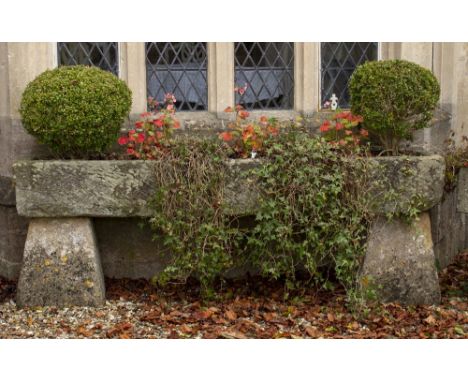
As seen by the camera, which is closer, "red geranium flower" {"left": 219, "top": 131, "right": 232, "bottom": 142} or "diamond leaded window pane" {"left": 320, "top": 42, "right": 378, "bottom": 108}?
"red geranium flower" {"left": 219, "top": 131, "right": 232, "bottom": 142}

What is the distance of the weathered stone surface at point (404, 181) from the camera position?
5203mm

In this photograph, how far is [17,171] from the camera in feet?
17.0

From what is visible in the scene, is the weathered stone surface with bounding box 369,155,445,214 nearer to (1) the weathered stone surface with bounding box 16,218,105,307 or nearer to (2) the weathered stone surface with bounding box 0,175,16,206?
(1) the weathered stone surface with bounding box 16,218,105,307

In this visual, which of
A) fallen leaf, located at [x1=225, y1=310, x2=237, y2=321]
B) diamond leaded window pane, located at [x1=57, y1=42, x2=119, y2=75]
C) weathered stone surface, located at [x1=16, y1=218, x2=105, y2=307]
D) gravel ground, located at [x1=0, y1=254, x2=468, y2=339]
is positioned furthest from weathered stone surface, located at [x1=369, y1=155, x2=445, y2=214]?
diamond leaded window pane, located at [x1=57, y1=42, x2=119, y2=75]

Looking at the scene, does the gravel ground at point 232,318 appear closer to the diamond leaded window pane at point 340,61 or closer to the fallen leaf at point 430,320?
the fallen leaf at point 430,320

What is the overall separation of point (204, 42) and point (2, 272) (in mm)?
2669

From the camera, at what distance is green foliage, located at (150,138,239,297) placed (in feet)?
16.9

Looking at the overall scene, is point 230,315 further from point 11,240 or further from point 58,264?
point 11,240

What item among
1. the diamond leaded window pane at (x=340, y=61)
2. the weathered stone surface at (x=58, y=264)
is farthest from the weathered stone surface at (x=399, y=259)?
the weathered stone surface at (x=58, y=264)

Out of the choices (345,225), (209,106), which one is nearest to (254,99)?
(209,106)

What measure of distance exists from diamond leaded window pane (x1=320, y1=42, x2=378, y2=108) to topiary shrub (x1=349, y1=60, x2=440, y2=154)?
790mm

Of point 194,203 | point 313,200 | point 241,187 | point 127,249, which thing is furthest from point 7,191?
point 313,200

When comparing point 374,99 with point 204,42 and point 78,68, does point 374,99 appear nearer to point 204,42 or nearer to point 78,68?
point 204,42

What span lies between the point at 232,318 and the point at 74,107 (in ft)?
6.27
